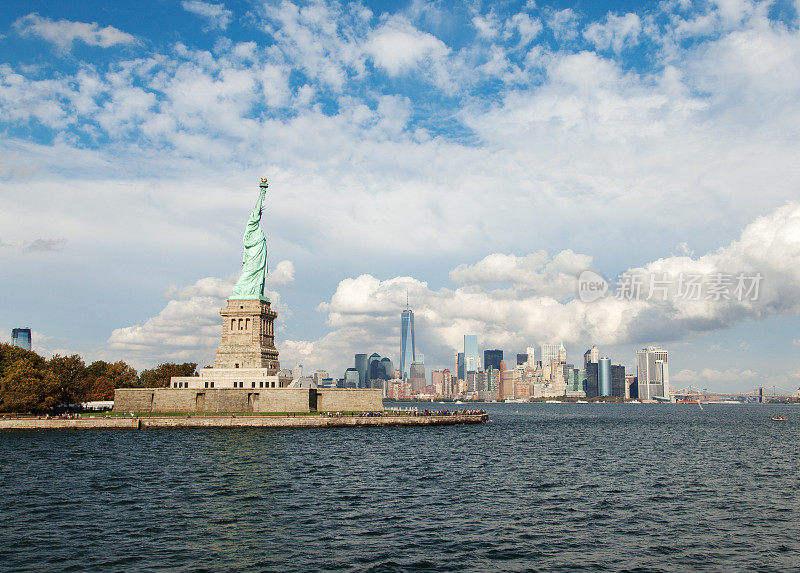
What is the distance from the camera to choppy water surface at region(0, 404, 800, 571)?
31.5m

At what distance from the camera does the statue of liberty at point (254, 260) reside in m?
129

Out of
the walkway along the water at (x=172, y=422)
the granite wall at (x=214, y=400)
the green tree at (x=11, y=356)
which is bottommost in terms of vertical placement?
the walkway along the water at (x=172, y=422)

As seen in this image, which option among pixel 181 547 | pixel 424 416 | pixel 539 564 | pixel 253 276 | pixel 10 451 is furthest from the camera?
pixel 253 276

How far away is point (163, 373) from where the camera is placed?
Result: 149375 millimetres

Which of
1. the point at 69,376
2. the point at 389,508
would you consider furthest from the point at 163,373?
the point at 389,508

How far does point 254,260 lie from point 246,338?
17091mm

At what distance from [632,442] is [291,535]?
71443mm

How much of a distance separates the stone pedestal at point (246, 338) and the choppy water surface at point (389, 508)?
4295cm

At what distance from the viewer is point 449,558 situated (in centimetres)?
3131

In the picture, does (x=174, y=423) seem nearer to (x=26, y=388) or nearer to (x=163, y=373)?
(x=26, y=388)

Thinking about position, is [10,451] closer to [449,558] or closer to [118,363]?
[449,558]

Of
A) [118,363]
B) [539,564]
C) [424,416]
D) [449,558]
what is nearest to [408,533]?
[449,558]

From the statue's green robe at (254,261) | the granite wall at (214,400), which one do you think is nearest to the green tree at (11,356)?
the granite wall at (214,400)

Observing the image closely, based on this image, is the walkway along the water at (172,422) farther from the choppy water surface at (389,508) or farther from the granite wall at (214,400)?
the choppy water surface at (389,508)
